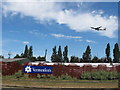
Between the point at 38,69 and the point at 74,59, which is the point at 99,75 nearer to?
the point at 38,69

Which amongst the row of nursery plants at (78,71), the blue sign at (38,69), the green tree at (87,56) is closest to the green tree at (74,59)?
the green tree at (87,56)

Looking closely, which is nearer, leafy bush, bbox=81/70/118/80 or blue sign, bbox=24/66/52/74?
leafy bush, bbox=81/70/118/80

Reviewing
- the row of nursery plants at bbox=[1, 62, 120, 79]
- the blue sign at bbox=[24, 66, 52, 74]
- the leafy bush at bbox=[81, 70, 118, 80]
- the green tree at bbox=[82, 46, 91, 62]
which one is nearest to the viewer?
the leafy bush at bbox=[81, 70, 118, 80]

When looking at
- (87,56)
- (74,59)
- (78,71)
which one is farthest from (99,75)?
(87,56)

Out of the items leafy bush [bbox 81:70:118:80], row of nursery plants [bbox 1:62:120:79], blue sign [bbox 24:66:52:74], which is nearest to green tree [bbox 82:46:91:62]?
row of nursery plants [bbox 1:62:120:79]

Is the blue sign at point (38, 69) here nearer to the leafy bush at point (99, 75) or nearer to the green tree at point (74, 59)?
the leafy bush at point (99, 75)

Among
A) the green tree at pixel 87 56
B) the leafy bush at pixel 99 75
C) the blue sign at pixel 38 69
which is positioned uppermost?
the green tree at pixel 87 56

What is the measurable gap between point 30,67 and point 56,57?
94.2 meters

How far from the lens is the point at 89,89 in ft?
58.8

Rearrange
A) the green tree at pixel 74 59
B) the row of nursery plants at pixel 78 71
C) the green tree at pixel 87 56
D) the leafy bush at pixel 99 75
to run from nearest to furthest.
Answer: the leafy bush at pixel 99 75, the row of nursery plants at pixel 78 71, the green tree at pixel 74 59, the green tree at pixel 87 56

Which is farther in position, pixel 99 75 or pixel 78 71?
pixel 78 71

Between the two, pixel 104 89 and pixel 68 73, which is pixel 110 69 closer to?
pixel 68 73

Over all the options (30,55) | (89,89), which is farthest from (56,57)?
(89,89)

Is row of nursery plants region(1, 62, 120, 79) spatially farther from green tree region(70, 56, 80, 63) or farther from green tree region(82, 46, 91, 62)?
green tree region(82, 46, 91, 62)
